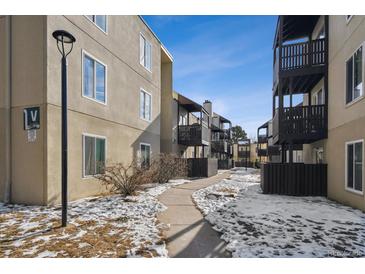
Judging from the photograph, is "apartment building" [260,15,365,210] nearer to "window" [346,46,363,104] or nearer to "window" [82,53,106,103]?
"window" [346,46,363,104]

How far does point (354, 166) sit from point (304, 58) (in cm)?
499

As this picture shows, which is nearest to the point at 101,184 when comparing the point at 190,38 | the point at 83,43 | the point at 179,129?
the point at 83,43

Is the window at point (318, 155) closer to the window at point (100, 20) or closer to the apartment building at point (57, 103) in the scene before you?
the apartment building at point (57, 103)

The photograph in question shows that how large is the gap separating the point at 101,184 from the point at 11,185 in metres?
2.82

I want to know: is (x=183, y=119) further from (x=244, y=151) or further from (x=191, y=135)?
(x=244, y=151)

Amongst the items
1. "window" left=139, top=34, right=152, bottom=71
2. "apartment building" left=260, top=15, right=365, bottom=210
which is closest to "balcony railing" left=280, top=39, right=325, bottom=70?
"apartment building" left=260, top=15, right=365, bottom=210

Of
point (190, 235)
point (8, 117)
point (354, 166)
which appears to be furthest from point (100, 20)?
→ point (354, 166)

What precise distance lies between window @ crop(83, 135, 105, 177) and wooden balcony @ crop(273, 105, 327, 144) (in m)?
7.51

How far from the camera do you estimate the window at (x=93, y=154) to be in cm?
802

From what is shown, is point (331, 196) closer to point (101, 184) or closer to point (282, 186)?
point (282, 186)

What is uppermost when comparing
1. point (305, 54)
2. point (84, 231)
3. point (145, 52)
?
point (145, 52)

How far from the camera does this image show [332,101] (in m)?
8.78

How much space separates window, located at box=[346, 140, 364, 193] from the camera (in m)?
6.73

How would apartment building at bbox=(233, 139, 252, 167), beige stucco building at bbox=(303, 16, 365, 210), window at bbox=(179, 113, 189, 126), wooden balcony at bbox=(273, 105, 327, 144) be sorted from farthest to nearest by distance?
apartment building at bbox=(233, 139, 252, 167) < window at bbox=(179, 113, 189, 126) < wooden balcony at bbox=(273, 105, 327, 144) < beige stucco building at bbox=(303, 16, 365, 210)
